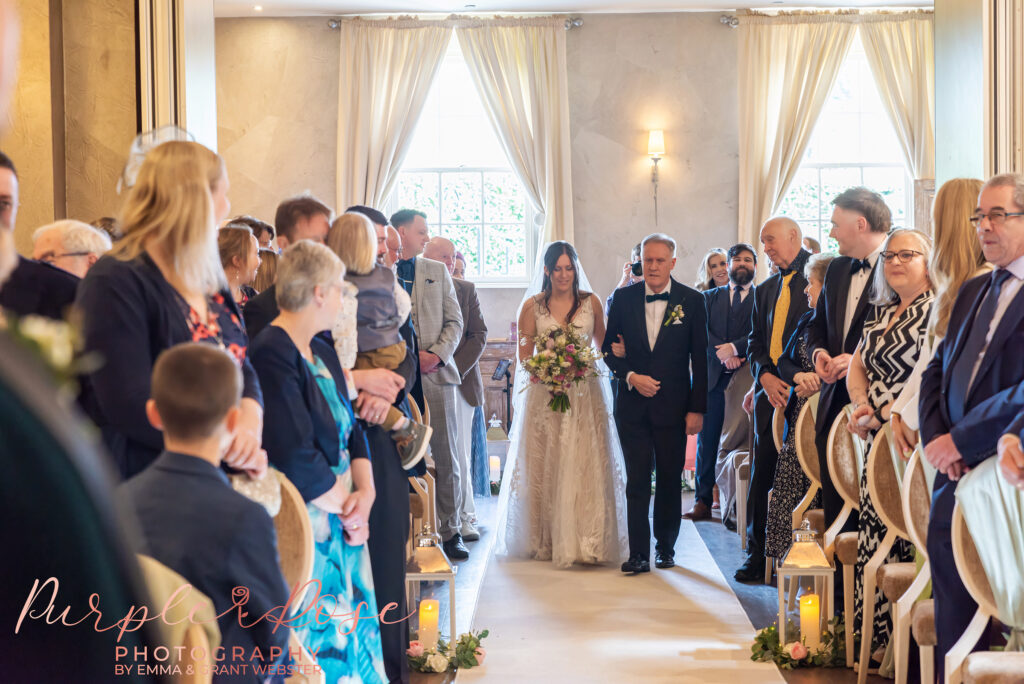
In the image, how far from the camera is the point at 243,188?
1120cm

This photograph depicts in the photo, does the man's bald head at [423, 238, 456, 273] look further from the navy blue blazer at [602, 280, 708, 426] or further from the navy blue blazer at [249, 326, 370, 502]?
the navy blue blazer at [249, 326, 370, 502]

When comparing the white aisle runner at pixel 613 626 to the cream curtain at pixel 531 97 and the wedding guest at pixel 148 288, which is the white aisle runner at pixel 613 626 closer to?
the wedding guest at pixel 148 288

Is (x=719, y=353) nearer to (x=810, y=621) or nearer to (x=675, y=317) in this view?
(x=675, y=317)

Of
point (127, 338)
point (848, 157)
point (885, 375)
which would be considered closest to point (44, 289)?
point (127, 338)

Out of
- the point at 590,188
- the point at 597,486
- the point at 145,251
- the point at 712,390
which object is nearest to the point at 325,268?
the point at 145,251

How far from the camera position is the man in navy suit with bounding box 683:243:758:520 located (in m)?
→ 6.76

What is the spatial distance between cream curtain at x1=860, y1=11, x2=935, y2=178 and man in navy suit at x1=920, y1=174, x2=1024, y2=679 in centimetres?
876

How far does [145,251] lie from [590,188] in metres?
9.43

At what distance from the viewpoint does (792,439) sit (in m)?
4.60

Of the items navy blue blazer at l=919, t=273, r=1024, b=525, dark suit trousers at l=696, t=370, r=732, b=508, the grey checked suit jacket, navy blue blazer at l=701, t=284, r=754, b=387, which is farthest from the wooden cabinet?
navy blue blazer at l=919, t=273, r=1024, b=525

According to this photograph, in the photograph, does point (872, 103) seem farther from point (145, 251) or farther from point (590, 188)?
point (145, 251)

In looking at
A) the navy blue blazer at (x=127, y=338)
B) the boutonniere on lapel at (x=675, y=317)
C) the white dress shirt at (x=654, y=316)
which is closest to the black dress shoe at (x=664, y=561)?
the white dress shirt at (x=654, y=316)

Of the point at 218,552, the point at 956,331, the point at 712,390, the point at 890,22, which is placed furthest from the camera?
the point at 890,22

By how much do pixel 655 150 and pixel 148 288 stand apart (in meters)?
9.53
